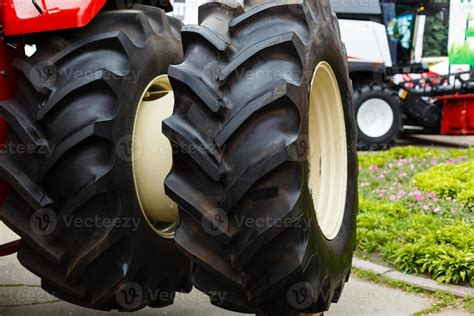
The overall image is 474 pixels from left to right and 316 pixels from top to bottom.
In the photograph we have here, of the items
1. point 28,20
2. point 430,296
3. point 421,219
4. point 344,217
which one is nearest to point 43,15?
point 28,20

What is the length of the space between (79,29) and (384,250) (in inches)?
116

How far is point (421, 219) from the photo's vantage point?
5242 mm

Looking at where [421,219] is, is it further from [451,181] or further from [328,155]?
[328,155]

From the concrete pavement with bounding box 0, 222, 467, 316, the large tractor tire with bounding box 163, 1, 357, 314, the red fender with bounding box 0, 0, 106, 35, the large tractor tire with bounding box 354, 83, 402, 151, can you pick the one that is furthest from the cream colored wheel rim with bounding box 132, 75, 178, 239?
the large tractor tire with bounding box 354, 83, 402, 151

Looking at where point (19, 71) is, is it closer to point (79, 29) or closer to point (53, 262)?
point (79, 29)

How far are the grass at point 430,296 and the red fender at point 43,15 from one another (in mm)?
2482

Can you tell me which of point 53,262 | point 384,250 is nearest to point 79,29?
point 53,262

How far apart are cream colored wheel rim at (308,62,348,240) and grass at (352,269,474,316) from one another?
106 cm

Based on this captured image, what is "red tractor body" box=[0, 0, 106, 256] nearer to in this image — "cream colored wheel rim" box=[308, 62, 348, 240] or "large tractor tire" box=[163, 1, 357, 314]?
"large tractor tire" box=[163, 1, 357, 314]

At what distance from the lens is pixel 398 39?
42.6 feet

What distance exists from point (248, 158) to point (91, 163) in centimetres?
77

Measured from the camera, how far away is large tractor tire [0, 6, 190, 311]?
2682mm

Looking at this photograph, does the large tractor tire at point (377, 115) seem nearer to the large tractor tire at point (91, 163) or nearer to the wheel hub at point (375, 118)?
the wheel hub at point (375, 118)

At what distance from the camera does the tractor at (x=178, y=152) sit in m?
2.31
